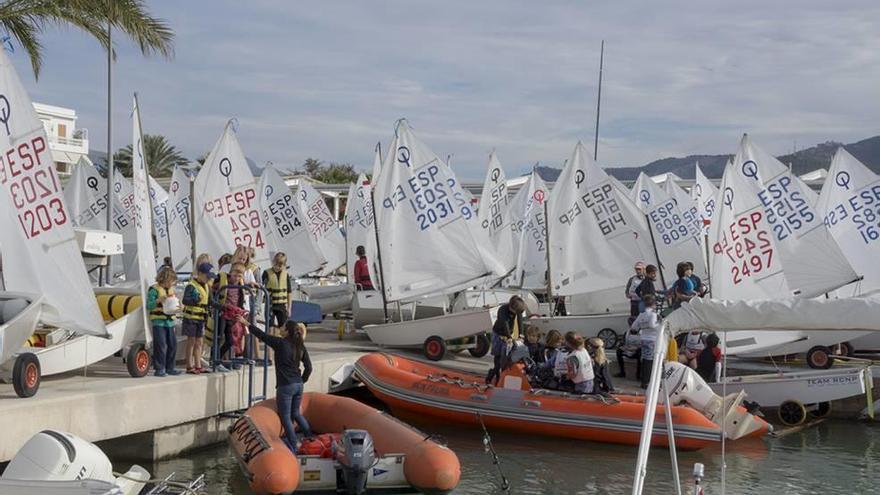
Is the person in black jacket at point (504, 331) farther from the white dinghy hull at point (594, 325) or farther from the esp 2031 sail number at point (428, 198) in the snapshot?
the esp 2031 sail number at point (428, 198)

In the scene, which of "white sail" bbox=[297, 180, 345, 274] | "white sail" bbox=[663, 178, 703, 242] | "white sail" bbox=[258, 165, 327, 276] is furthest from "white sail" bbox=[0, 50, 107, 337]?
"white sail" bbox=[297, 180, 345, 274]

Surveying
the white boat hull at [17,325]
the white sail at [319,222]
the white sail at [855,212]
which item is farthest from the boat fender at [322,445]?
the white sail at [319,222]

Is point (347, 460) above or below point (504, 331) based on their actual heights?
below

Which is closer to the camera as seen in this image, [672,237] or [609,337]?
[609,337]

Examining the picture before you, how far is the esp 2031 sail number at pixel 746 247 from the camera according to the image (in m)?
18.5

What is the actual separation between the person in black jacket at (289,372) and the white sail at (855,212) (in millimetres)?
13035

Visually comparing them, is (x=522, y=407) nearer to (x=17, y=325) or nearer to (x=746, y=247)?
(x=746, y=247)

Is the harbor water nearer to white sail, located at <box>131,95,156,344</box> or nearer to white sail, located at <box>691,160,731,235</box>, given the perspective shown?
white sail, located at <box>131,95,156,344</box>

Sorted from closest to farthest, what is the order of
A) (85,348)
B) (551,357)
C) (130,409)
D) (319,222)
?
(130,409)
(85,348)
(551,357)
(319,222)

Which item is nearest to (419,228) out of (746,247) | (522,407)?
(522,407)

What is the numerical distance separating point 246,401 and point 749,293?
8.83 meters

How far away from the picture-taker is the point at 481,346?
19.3 meters

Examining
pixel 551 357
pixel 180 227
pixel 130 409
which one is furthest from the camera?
pixel 180 227

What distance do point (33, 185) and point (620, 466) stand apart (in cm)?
768
